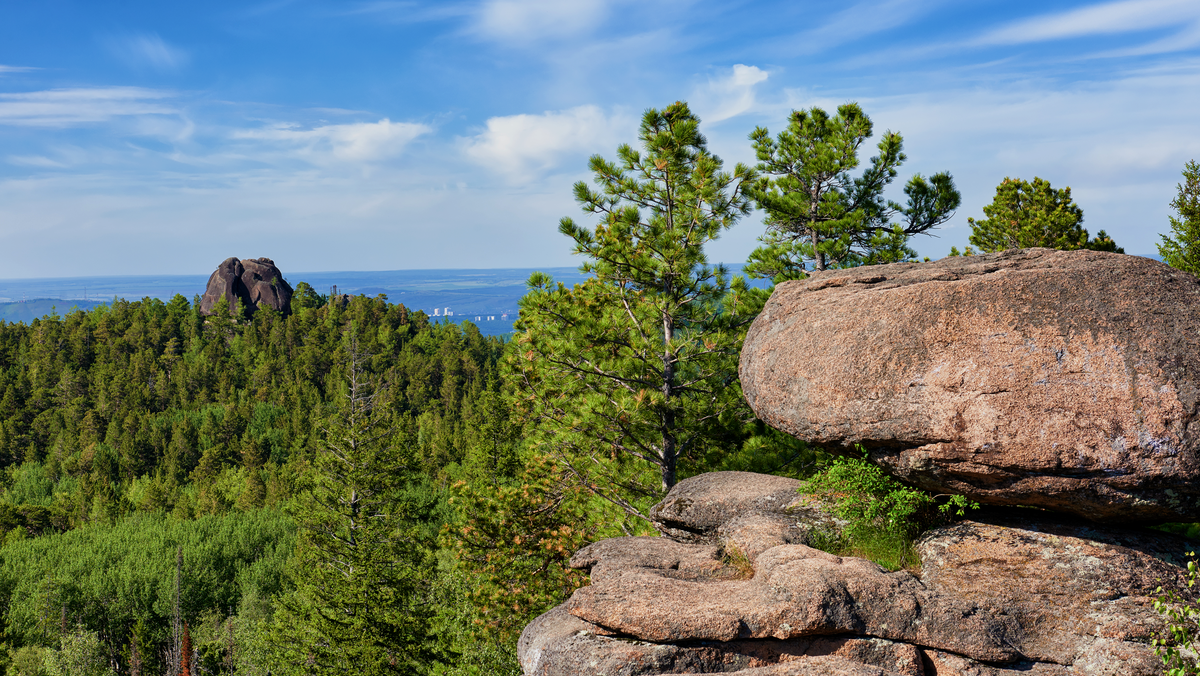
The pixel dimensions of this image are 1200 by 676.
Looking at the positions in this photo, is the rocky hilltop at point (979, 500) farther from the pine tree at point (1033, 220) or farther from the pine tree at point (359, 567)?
the pine tree at point (1033, 220)

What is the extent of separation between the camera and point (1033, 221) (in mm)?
27500

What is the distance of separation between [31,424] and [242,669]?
95.5 metres

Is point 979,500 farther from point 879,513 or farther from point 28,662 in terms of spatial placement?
point 28,662

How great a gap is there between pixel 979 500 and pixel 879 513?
1329 mm

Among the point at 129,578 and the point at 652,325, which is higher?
the point at 652,325

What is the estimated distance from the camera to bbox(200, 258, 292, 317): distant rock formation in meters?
133

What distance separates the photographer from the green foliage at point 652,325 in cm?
1598

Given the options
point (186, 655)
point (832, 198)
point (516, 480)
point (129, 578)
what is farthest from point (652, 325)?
point (129, 578)

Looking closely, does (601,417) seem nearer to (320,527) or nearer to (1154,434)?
(1154,434)

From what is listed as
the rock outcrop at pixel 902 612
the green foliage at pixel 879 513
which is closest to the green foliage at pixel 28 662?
the rock outcrop at pixel 902 612

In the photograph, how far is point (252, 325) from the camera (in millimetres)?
126500

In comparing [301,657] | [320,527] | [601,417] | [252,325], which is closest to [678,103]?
[601,417]

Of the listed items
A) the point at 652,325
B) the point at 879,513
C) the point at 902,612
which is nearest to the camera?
the point at 902,612

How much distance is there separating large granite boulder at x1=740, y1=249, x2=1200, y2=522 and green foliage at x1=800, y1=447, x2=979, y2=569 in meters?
0.41
